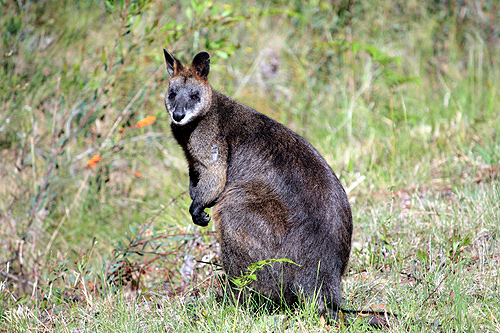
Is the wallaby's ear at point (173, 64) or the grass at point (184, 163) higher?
the wallaby's ear at point (173, 64)

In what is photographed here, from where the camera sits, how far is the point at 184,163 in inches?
273

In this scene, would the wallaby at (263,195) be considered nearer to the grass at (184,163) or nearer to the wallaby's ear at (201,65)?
the wallaby's ear at (201,65)

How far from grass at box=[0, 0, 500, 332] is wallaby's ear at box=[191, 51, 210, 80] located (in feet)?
4.27

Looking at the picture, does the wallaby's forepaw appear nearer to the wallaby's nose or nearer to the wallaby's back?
the wallaby's back

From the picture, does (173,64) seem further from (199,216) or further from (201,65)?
(199,216)

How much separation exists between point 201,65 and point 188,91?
1.01 ft

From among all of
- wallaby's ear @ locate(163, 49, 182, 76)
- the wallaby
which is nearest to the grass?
the wallaby

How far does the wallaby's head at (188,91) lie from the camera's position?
4027 millimetres

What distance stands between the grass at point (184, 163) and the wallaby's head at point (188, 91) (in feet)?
3.75

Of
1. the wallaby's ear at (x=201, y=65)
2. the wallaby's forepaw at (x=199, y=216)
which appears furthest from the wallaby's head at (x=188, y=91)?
the wallaby's forepaw at (x=199, y=216)

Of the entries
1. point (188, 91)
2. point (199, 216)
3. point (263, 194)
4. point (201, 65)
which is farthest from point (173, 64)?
point (263, 194)

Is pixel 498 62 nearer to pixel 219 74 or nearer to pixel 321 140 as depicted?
pixel 321 140

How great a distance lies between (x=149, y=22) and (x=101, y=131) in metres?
2.43

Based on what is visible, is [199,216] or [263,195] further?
[199,216]
